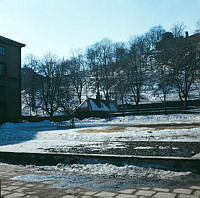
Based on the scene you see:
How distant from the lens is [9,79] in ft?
143

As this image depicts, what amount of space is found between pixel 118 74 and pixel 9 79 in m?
37.6

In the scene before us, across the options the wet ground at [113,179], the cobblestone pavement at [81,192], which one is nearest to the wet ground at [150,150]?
the wet ground at [113,179]

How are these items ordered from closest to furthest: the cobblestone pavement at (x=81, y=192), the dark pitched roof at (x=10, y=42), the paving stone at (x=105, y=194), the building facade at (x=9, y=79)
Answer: the cobblestone pavement at (x=81, y=192) < the paving stone at (x=105, y=194) < the building facade at (x=9, y=79) < the dark pitched roof at (x=10, y=42)

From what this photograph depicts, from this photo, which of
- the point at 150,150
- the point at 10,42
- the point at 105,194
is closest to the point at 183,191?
the point at 105,194

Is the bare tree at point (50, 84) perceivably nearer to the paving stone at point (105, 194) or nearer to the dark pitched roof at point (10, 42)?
the dark pitched roof at point (10, 42)

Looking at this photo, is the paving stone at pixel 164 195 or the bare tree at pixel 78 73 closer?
the paving stone at pixel 164 195

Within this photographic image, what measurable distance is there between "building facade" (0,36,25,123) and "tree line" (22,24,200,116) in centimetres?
1278

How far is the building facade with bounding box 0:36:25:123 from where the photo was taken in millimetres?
42312

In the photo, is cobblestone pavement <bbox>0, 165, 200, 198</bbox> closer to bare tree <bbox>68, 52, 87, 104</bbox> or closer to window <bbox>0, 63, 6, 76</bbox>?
window <bbox>0, 63, 6, 76</bbox>

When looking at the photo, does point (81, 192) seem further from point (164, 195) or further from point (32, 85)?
point (32, 85)

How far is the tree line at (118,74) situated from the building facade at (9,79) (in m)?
12.8

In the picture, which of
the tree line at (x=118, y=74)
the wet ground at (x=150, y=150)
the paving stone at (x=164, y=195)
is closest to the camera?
the paving stone at (x=164, y=195)

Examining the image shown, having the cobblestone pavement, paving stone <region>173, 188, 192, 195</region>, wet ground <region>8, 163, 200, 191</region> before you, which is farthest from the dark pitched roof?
paving stone <region>173, 188, 192, 195</region>

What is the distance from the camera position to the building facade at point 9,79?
42.3m
